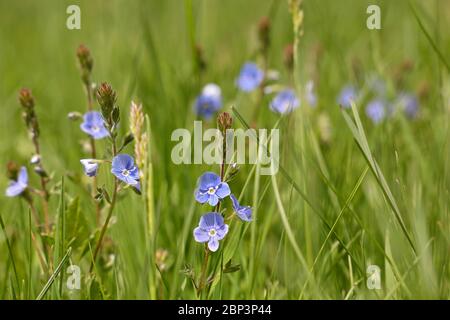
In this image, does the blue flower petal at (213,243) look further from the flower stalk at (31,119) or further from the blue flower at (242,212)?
the flower stalk at (31,119)

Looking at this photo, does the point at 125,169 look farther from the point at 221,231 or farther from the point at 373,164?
the point at 373,164

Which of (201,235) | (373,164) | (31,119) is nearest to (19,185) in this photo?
(31,119)

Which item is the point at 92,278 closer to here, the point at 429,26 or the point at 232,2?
the point at 429,26

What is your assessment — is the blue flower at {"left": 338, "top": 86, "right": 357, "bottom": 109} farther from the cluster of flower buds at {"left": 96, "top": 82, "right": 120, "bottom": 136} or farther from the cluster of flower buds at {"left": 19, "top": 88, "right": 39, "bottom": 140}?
the cluster of flower buds at {"left": 96, "top": 82, "right": 120, "bottom": 136}

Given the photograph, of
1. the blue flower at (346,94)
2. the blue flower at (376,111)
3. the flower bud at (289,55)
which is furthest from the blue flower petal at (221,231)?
the blue flower at (346,94)

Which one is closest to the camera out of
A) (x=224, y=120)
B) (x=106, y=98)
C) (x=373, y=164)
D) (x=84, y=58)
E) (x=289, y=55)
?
(x=224, y=120)

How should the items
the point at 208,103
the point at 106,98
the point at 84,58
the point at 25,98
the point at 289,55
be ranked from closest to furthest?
1. the point at 106,98
2. the point at 25,98
3. the point at 84,58
4. the point at 289,55
5. the point at 208,103
